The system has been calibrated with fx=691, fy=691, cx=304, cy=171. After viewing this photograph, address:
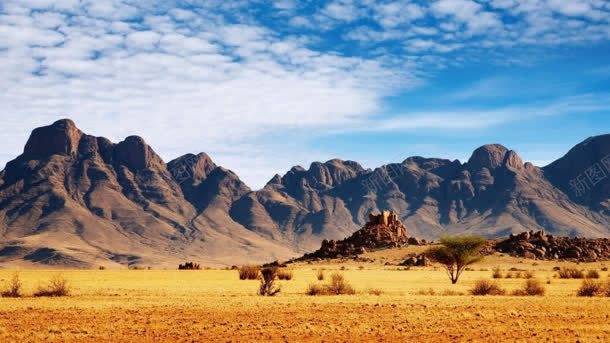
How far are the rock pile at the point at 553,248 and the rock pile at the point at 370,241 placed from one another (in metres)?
14.1

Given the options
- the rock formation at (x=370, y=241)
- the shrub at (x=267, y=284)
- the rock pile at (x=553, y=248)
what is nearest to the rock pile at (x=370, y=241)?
the rock formation at (x=370, y=241)

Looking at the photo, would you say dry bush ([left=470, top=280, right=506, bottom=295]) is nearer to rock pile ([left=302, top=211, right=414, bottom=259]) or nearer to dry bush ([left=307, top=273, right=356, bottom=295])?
dry bush ([left=307, top=273, right=356, bottom=295])

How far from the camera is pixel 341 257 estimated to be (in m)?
93.8

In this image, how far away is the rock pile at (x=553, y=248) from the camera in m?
91.0

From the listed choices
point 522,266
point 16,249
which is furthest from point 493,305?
point 16,249

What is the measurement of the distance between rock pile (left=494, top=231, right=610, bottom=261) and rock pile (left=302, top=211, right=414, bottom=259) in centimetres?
1412

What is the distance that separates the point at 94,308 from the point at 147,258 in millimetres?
168964

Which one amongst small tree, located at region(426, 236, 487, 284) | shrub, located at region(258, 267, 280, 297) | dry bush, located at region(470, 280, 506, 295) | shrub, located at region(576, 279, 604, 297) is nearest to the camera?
shrub, located at region(576, 279, 604, 297)

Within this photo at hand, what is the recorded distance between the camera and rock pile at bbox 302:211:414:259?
9725cm

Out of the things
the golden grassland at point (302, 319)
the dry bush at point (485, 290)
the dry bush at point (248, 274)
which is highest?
the dry bush at point (248, 274)

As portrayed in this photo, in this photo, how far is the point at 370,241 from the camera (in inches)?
3949

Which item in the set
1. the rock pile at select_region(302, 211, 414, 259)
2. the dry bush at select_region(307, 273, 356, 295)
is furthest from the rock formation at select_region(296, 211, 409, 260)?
the dry bush at select_region(307, 273, 356, 295)

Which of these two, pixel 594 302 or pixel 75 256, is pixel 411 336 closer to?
pixel 594 302

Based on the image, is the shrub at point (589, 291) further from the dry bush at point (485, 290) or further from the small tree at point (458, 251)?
the small tree at point (458, 251)
